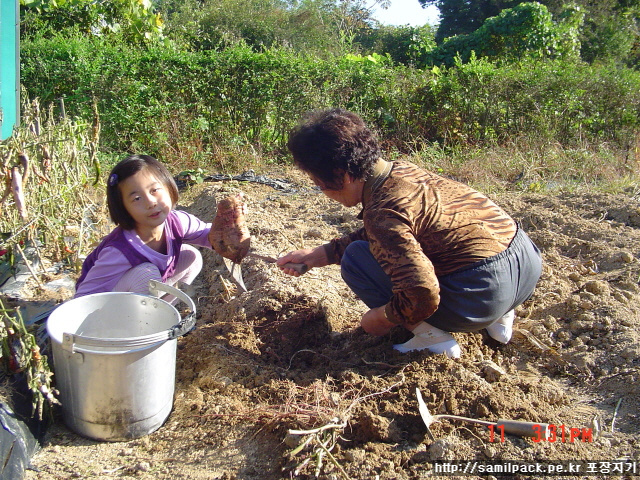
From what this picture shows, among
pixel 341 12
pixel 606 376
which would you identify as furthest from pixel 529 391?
pixel 341 12

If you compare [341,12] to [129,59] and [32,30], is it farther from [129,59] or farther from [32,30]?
[129,59]

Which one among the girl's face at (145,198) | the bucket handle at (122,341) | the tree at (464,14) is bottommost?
the tree at (464,14)

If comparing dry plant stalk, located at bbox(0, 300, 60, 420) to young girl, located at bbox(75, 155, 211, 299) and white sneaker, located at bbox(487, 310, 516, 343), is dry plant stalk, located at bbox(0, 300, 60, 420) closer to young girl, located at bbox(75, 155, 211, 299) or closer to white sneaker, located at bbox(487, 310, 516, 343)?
young girl, located at bbox(75, 155, 211, 299)

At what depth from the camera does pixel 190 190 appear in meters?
5.94

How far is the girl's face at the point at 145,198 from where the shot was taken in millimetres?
2586

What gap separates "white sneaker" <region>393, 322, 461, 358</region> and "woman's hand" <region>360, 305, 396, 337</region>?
134mm

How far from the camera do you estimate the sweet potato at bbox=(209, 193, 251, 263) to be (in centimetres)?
274

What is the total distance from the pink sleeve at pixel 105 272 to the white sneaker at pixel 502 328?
1.83m

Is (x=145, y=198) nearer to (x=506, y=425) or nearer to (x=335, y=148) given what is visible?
(x=335, y=148)

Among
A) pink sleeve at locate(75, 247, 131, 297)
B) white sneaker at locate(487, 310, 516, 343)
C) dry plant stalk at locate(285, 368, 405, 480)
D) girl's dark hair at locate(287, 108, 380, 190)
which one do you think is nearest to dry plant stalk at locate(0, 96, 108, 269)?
pink sleeve at locate(75, 247, 131, 297)

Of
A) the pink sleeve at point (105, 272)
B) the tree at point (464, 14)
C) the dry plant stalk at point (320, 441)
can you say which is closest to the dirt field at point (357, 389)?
the dry plant stalk at point (320, 441)

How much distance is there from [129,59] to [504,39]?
33.1 feet
